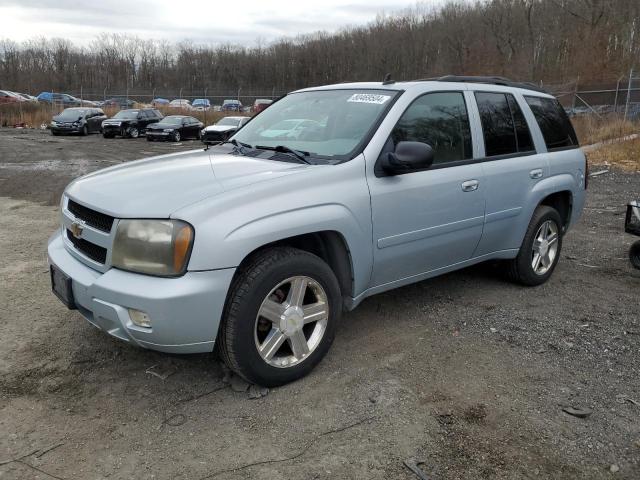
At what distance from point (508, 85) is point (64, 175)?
10.5 meters

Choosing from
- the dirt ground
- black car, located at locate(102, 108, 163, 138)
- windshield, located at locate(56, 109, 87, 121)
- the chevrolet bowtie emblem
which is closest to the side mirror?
the dirt ground

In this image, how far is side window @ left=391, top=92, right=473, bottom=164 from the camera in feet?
12.5

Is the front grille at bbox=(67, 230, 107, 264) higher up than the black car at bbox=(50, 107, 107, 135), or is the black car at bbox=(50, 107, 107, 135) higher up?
the black car at bbox=(50, 107, 107, 135)

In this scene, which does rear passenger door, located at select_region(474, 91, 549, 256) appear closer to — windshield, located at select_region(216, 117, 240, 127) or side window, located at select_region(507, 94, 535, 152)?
side window, located at select_region(507, 94, 535, 152)

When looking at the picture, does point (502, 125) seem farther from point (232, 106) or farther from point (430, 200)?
point (232, 106)

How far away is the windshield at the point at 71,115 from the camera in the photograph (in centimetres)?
2754

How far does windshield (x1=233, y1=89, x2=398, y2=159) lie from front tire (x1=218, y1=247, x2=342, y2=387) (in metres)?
0.85

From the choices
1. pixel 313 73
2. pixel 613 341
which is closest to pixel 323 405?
pixel 613 341

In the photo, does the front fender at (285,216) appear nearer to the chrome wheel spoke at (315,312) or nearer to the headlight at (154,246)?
the headlight at (154,246)

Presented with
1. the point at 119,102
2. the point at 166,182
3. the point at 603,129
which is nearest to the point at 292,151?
the point at 166,182

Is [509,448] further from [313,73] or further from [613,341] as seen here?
[313,73]

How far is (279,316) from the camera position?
3098mm

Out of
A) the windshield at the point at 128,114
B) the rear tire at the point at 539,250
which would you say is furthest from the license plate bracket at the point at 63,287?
the windshield at the point at 128,114

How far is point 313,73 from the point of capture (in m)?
86.5
